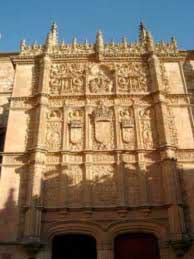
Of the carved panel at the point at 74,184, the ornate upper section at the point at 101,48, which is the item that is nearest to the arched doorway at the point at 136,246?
the carved panel at the point at 74,184

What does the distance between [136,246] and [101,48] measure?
10128mm

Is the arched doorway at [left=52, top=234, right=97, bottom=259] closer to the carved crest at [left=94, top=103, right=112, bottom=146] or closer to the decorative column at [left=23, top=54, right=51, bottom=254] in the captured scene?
the decorative column at [left=23, top=54, right=51, bottom=254]

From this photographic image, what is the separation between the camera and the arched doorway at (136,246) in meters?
11.9

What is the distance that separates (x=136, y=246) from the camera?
12117 millimetres

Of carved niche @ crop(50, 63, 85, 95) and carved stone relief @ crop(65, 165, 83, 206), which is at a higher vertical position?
carved niche @ crop(50, 63, 85, 95)

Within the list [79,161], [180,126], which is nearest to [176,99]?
[180,126]

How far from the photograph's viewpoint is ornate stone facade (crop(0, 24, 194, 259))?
12.0m

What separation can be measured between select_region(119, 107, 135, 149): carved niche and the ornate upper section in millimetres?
3475

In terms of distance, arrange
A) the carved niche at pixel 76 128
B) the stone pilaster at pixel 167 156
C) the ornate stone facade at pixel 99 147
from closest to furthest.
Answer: the stone pilaster at pixel 167 156
the ornate stone facade at pixel 99 147
the carved niche at pixel 76 128

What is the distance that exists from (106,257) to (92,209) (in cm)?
184

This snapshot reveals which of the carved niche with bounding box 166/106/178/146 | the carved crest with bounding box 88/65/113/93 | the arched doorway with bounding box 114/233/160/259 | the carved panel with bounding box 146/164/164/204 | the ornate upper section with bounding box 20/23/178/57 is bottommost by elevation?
the arched doorway with bounding box 114/233/160/259

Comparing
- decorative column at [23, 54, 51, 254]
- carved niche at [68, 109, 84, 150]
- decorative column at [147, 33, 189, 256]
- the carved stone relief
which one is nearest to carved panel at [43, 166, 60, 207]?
decorative column at [23, 54, 51, 254]

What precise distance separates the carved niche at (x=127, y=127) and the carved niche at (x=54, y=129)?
9.60ft

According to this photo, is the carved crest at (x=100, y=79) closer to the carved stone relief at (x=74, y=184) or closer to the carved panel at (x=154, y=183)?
the carved stone relief at (x=74, y=184)
